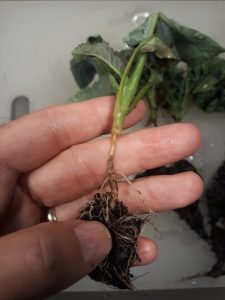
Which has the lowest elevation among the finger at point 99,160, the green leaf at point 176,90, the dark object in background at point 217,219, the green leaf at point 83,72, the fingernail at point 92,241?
the dark object in background at point 217,219

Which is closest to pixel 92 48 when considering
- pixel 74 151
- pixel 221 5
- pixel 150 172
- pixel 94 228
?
pixel 74 151

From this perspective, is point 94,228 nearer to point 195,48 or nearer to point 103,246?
point 103,246

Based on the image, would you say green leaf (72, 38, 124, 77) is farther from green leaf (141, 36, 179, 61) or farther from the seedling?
green leaf (141, 36, 179, 61)

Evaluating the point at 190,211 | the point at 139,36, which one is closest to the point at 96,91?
the point at 139,36

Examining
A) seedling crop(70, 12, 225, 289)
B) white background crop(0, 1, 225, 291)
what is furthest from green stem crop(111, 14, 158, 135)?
white background crop(0, 1, 225, 291)

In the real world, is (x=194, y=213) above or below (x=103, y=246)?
below

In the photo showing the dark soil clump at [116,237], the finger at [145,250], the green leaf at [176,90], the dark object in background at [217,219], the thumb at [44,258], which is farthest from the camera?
the green leaf at [176,90]

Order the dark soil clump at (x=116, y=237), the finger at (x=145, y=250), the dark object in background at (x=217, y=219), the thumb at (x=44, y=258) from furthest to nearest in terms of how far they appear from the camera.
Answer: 1. the dark object in background at (x=217, y=219)
2. the finger at (x=145, y=250)
3. the dark soil clump at (x=116, y=237)
4. the thumb at (x=44, y=258)

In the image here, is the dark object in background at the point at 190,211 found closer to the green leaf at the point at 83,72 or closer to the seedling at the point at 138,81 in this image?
the seedling at the point at 138,81

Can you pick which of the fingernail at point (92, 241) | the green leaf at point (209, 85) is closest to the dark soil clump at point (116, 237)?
the fingernail at point (92, 241)
